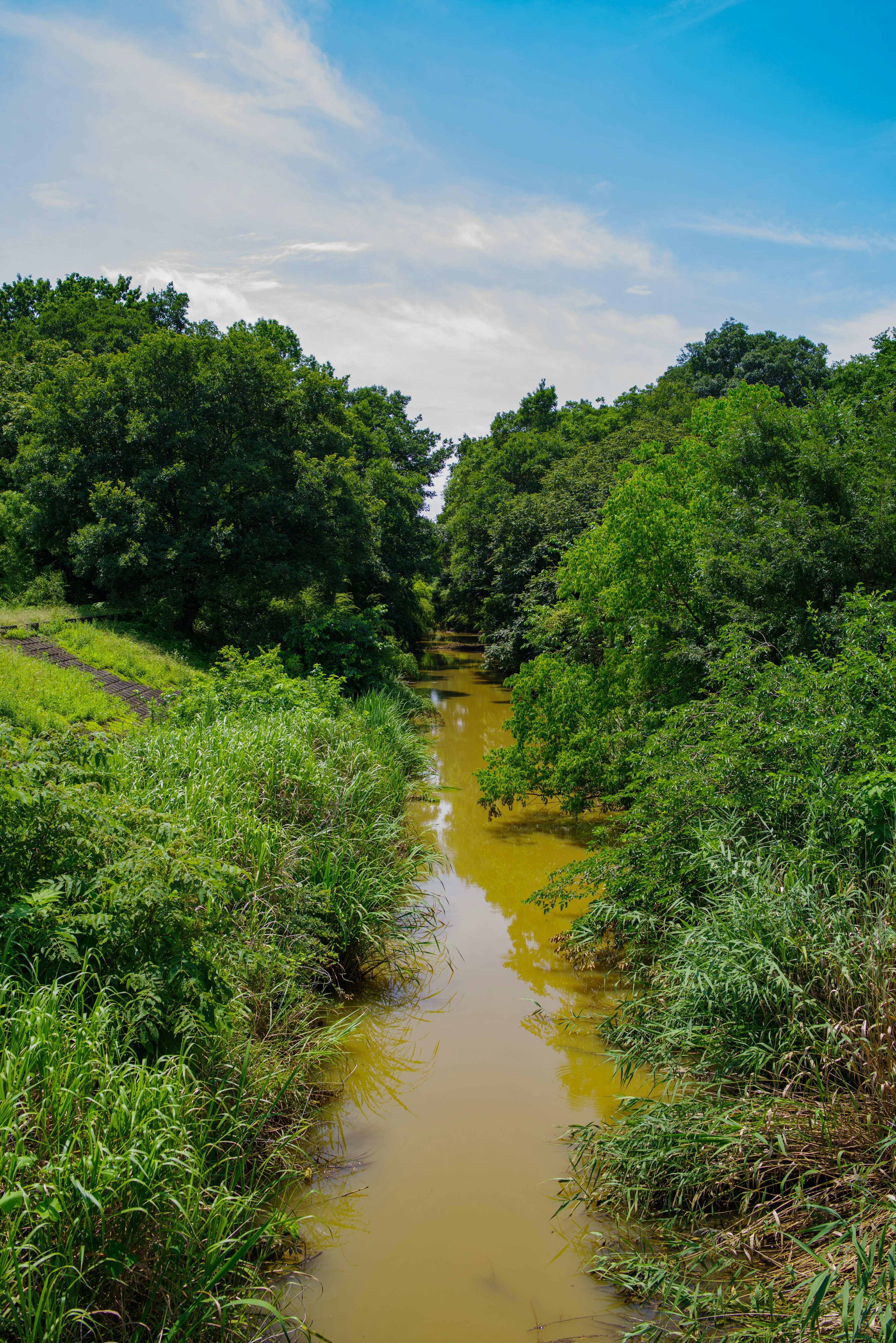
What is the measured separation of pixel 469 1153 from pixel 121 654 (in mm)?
11688

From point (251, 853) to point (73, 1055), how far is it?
273cm

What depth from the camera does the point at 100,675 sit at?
13023mm

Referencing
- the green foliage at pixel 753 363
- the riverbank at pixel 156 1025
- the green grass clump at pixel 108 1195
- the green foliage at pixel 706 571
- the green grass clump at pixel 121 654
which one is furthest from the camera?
the green foliage at pixel 753 363

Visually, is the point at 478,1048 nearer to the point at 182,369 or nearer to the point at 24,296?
the point at 182,369

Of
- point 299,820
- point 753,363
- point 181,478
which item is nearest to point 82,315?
point 181,478

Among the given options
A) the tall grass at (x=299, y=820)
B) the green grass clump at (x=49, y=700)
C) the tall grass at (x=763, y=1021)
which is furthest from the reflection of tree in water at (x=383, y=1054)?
the green grass clump at (x=49, y=700)

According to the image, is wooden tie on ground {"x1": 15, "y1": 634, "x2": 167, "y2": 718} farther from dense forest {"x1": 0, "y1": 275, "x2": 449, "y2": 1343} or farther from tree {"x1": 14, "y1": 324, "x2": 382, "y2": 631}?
tree {"x1": 14, "y1": 324, "x2": 382, "y2": 631}

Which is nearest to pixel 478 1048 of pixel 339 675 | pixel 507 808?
pixel 507 808

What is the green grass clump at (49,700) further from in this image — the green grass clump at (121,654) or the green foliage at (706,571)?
the green foliage at (706,571)

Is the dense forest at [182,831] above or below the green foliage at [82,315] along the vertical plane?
below

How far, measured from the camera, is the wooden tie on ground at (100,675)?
12.1 metres

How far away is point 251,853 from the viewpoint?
6.29m

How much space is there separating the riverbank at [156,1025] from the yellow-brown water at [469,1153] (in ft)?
1.22

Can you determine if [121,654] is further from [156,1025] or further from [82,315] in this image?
[82,315]
